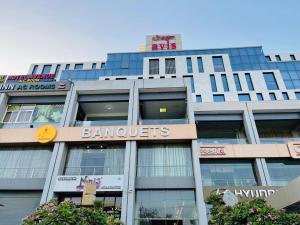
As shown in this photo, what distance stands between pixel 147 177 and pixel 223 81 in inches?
1219

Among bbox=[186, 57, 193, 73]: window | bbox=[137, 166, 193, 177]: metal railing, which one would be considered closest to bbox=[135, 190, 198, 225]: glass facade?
bbox=[137, 166, 193, 177]: metal railing

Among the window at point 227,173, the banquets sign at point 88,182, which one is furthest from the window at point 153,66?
the banquets sign at point 88,182

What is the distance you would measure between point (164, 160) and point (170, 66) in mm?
29194

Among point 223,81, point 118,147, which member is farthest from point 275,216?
point 223,81

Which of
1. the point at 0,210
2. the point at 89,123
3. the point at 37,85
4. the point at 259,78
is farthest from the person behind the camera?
the point at 259,78

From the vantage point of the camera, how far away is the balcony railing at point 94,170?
1791 cm

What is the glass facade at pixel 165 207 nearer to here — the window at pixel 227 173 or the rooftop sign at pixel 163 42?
the window at pixel 227 173

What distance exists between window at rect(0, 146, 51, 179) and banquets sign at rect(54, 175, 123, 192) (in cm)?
209

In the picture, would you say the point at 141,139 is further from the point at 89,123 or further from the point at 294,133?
the point at 294,133

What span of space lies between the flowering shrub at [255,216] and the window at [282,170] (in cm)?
1194

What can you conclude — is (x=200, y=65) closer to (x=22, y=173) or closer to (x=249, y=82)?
(x=249, y=82)

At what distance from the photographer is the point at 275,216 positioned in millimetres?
9711

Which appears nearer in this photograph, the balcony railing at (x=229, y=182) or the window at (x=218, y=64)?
the balcony railing at (x=229, y=182)

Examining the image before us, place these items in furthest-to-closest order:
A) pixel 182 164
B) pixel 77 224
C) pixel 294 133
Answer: pixel 294 133 → pixel 182 164 → pixel 77 224
